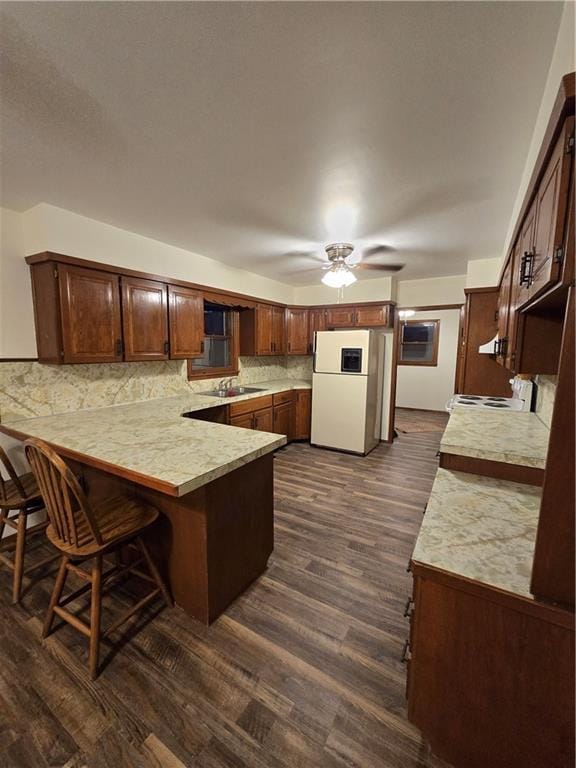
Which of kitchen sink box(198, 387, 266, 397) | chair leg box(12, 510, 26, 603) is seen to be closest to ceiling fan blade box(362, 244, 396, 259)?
kitchen sink box(198, 387, 266, 397)

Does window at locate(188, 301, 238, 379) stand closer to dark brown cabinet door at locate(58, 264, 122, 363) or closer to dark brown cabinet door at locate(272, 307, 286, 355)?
dark brown cabinet door at locate(272, 307, 286, 355)

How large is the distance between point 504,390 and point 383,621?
264 centimetres

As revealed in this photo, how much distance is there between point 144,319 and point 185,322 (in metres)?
0.47

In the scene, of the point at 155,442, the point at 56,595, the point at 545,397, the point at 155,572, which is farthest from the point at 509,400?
the point at 56,595

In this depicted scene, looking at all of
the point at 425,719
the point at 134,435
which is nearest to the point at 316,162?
the point at 134,435

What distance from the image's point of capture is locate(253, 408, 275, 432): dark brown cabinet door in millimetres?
3904

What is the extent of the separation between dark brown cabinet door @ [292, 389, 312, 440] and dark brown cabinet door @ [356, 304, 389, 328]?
130cm

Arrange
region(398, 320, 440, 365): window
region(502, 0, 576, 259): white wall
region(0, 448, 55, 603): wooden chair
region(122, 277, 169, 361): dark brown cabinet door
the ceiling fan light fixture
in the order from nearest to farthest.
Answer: region(502, 0, 576, 259): white wall, region(0, 448, 55, 603): wooden chair, region(122, 277, 169, 361): dark brown cabinet door, the ceiling fan light fixture, region(398, 320, 440, 365): window

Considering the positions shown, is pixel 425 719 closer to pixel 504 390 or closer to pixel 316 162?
pixel 316 162

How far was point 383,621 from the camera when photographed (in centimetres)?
169

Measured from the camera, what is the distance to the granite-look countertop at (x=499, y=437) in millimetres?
1516

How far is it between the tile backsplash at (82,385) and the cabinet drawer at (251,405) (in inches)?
22.3

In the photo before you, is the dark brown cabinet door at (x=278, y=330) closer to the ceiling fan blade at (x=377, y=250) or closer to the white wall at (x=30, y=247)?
the ceiling fan blade at (x=377, y=250)

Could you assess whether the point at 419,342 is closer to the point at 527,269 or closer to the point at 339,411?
the point at 339,411
